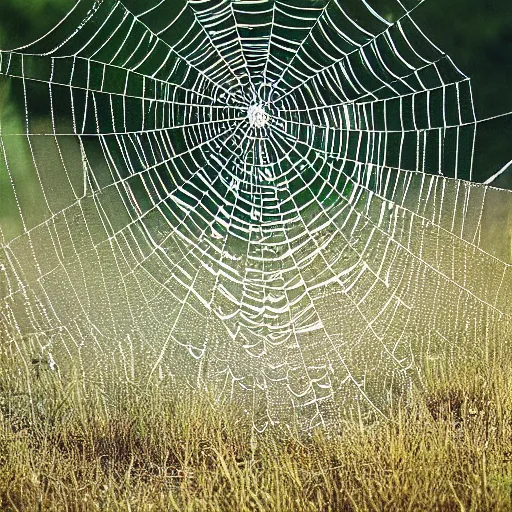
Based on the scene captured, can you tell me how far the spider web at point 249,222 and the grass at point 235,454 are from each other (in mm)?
160

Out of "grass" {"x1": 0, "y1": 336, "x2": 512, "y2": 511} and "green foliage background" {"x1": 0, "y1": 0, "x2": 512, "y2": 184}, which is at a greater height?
"green foliage background" {"x1": 0, "y1": 0, "x2": 512, "y2": 184}

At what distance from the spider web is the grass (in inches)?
6.3

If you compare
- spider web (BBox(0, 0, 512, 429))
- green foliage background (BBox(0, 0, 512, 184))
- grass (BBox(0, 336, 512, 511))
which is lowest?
grass (BBox(0, 336, 512, 511))

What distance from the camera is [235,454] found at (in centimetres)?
299

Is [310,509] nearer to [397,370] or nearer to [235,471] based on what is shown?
[235,471]

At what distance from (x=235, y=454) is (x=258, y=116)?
1.44 meters

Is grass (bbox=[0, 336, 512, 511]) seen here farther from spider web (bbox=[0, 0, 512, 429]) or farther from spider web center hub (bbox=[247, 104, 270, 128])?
spider web center hub (bbox=[247, 104, 270, 128])

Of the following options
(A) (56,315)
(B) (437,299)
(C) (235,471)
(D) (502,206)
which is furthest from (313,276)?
(C) (235,471)

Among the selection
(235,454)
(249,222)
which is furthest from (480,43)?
(235,454)

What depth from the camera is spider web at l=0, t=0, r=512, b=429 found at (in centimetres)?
352

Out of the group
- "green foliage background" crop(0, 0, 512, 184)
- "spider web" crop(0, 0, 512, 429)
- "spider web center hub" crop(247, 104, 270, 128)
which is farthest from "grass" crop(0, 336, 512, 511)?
"green foliage background" crop(0, 0, 512, 184)

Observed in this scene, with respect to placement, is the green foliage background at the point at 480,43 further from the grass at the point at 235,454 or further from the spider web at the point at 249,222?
the grass at the point at 235,454

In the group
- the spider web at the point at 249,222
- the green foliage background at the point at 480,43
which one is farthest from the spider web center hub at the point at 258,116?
the green foliage background at the point at 480,43

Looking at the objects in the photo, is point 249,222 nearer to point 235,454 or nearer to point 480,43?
point 235,454
